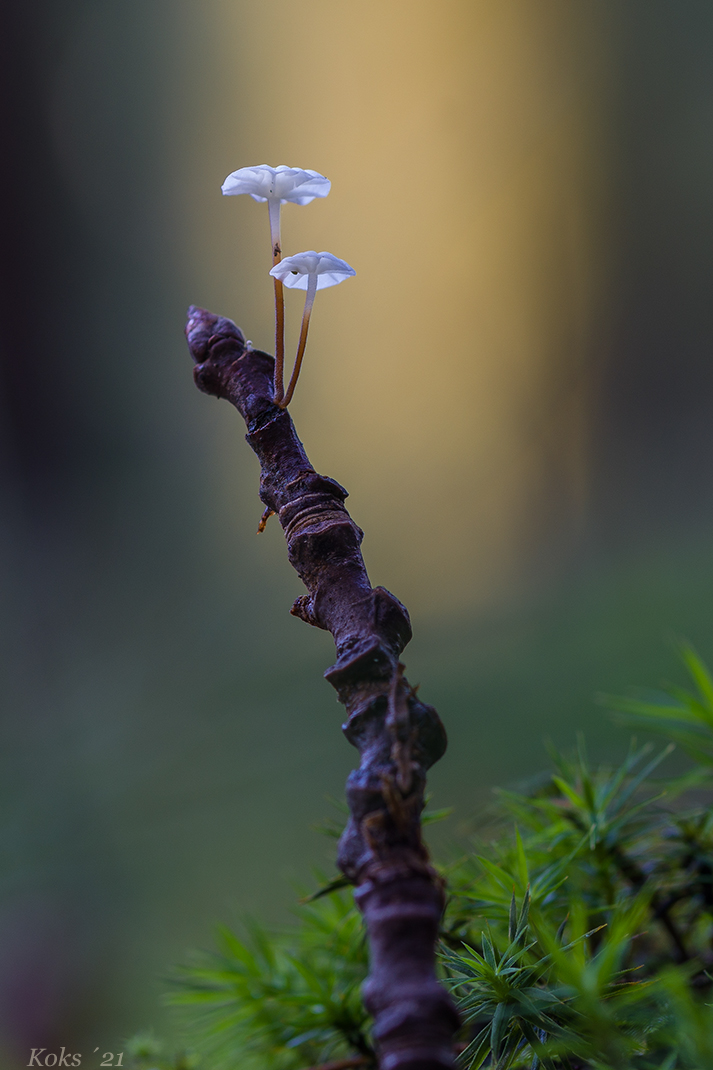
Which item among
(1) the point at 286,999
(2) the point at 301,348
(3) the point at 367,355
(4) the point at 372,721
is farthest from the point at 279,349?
(3) the point at 367,355

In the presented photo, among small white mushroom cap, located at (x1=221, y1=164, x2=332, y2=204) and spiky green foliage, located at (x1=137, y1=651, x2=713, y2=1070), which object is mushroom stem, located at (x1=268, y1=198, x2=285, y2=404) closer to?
small white mushroom cap, located at (x1=221, y1=164, x2=332, y2=204)

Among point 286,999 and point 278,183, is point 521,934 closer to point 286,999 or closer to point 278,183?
point 286,999

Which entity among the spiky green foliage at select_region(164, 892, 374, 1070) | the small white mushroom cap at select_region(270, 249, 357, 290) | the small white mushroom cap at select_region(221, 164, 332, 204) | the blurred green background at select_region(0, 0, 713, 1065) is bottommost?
the spiky green foliage at select_region(164, 892, 374, 1070)

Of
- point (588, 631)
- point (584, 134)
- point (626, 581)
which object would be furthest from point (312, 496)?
point (584, 134)

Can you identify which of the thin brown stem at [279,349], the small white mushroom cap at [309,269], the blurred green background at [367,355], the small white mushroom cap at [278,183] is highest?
the blurred green background at [367,355]

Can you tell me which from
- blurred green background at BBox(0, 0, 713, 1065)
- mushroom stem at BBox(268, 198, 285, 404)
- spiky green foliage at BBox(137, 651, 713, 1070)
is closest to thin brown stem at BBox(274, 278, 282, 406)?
mushroom stem at BBox(268, 198, 285, 404)

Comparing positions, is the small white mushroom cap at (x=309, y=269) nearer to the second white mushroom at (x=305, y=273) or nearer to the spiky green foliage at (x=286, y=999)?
the second white mushroom at (x=305, y=273)

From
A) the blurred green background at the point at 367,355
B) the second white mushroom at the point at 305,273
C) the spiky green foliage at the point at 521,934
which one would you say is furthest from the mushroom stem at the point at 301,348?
the blurred green background at the point at 367,355
